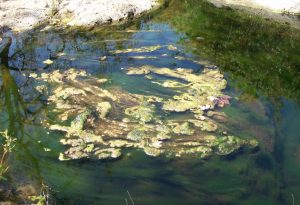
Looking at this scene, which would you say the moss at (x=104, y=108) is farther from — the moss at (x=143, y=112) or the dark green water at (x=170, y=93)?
the dark green water at (x=170, y=93)

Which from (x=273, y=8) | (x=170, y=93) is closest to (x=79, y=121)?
(x=170, y=93)

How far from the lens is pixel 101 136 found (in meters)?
5.80

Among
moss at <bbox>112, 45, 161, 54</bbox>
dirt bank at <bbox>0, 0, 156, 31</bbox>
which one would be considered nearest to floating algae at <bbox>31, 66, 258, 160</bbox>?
moss at <bbox>112, 45, 161, 54</bbox>

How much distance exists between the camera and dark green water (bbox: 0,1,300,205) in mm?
4852

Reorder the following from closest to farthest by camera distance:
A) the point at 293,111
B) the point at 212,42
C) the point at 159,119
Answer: the point at 159,119 → the point at 293,111 → the point at 212,42

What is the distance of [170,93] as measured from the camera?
6.98 meters

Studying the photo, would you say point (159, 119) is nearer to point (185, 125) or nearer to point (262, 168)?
point (185, 125)

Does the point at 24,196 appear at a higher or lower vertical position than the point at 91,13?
lower

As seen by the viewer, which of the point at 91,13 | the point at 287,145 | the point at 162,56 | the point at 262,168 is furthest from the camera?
the point at 91,13

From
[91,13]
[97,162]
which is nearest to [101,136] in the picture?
[97,162]

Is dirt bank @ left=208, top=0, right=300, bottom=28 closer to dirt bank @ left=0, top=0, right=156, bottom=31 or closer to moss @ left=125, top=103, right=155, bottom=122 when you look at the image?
dirt bank @ left=0, top=0, right=156, bottom=31

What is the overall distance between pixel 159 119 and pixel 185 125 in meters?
0.41

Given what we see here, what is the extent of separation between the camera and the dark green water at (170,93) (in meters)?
4.85

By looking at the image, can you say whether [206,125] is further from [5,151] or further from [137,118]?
[5,151]
